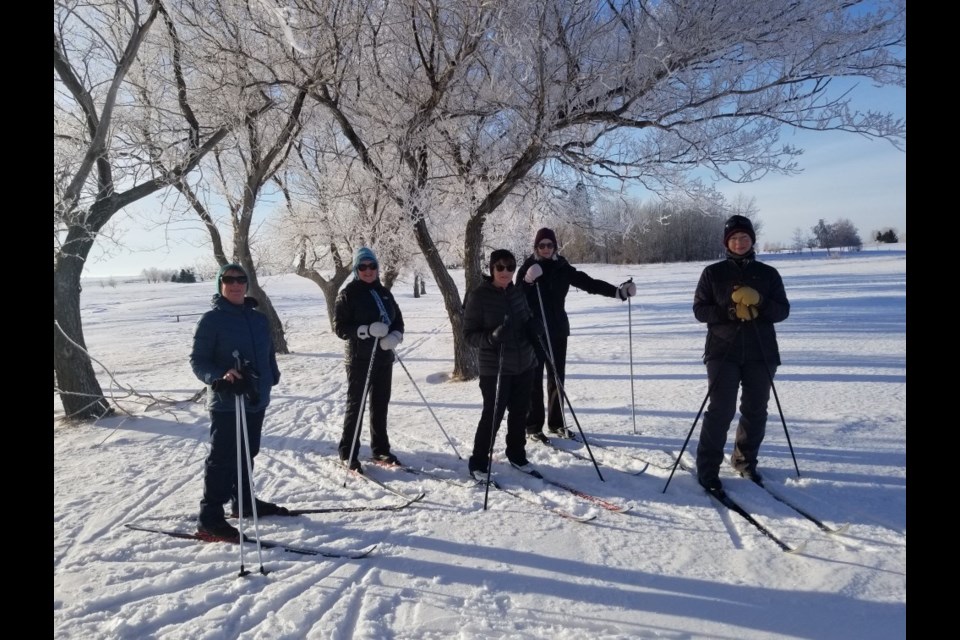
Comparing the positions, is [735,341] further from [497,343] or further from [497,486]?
[497,486]

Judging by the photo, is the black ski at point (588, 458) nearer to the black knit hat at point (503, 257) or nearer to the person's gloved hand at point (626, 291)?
the person's gloved hand at point (626, 291)

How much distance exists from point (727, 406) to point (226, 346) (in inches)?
147

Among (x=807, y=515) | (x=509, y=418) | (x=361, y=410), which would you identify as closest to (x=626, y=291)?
→ (x=509, y=418)

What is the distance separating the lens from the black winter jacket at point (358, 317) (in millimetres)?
4453

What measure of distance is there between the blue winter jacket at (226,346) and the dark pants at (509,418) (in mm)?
1748

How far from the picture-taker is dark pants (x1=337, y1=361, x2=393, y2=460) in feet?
14.9

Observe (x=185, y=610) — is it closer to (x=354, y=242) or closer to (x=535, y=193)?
(x=535, y=193)

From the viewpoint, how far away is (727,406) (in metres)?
3.67

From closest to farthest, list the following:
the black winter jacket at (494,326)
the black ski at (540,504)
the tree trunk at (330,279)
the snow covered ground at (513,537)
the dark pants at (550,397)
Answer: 1. the snow covered ground at (513,537)
2. the black ski at (540,504)
3. the black winter jacket at (494,326)
4. the dark pants at (550,397)
5. the tree trunk at (330,279)

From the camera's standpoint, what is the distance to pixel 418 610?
2.51m

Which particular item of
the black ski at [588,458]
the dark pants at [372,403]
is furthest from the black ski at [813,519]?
the dark pants at [372,403]
